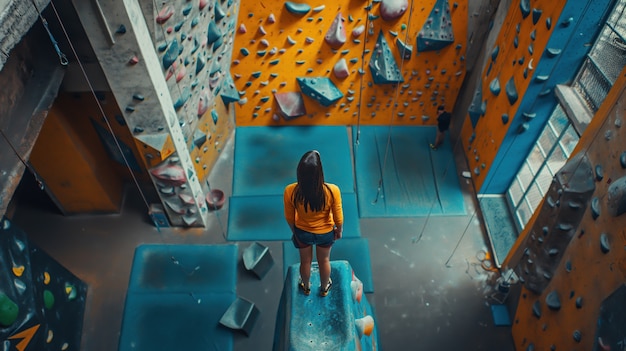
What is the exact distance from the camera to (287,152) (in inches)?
239

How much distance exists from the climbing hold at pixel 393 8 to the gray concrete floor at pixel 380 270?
7.58 ft

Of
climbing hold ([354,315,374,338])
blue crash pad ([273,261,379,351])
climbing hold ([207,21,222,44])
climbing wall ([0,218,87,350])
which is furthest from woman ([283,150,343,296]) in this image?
climbing hold ([207,21,222,44])

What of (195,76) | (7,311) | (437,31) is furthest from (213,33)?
(7,311)

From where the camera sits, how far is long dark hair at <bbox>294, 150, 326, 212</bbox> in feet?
8.22

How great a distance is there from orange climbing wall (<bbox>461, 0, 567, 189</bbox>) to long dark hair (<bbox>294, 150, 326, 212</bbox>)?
2758 mm

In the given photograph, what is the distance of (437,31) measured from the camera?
546 cm

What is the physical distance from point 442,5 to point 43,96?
412 centimetres

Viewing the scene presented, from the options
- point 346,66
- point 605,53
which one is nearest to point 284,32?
point 346,66

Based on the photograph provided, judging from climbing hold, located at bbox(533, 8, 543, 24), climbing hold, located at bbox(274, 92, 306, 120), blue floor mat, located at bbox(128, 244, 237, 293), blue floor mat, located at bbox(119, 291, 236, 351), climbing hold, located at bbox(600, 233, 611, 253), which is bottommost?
blue floor mat, located at bbox(119, 291, 236, 351)

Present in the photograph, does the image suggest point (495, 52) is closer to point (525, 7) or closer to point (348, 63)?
point (525, 7)

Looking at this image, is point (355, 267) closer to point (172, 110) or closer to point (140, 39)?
point (172, 110)

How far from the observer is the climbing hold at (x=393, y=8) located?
5.22 metres

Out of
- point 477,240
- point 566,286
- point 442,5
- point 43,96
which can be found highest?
point 442,5

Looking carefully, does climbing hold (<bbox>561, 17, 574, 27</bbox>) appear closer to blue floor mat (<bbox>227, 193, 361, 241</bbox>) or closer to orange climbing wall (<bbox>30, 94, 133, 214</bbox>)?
blue floor mat (<bbox>227, 193, 361, 241</bbox>)
